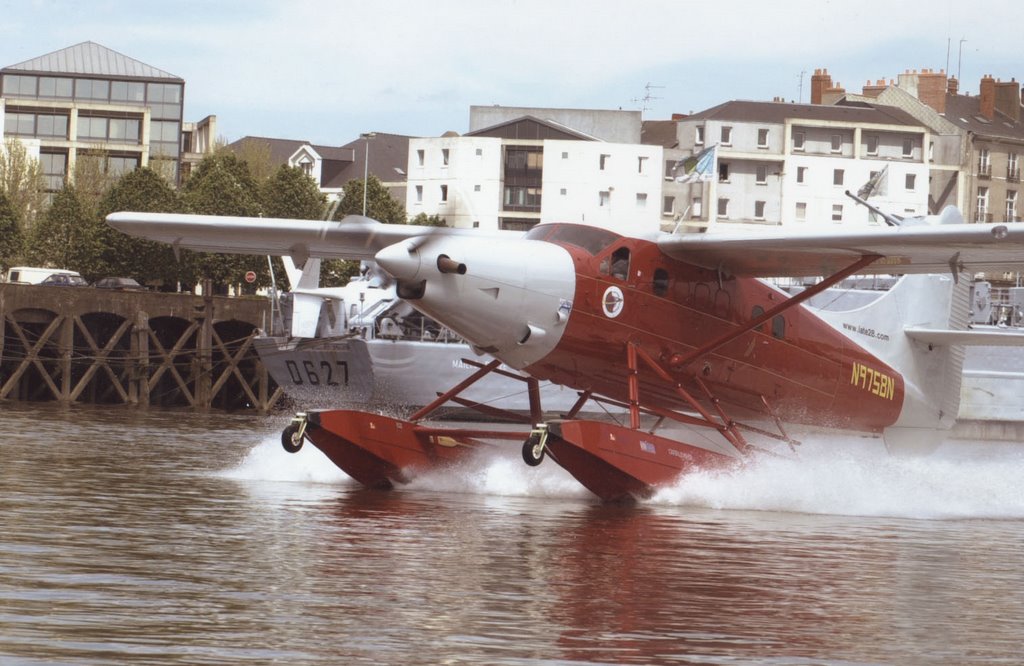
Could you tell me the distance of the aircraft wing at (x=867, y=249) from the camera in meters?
15.1

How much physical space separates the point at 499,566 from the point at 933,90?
91049mm

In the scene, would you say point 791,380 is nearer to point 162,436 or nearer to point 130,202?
point 162,436

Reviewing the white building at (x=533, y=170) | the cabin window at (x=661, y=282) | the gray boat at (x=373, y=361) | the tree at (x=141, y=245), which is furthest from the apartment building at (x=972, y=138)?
the cabin window at (x=661, y=282)

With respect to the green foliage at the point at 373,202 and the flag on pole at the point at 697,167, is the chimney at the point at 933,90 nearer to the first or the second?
the green foliage at the point at 373,202

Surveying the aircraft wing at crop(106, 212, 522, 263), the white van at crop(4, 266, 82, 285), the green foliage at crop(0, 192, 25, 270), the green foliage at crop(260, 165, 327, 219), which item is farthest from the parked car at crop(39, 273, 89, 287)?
the aircraft wing at crop(106, 212, 522, 263)

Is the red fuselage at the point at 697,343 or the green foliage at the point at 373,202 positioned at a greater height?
the green foliage at the point at 373,202

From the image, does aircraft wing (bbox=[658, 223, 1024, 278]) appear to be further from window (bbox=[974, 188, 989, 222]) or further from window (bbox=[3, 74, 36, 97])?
window (bbox=[3, 74, 36, 97])

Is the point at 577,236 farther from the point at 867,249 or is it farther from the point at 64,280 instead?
the point at 64,280

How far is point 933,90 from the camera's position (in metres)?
95.2

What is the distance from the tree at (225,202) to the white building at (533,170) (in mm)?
20187

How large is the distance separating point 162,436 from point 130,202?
4080 centimetres

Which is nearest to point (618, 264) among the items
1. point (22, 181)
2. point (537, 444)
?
point (537, 444)

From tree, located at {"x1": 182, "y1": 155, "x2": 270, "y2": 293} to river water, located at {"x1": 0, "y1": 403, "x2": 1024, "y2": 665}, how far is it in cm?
4186

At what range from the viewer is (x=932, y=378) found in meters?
20.2
